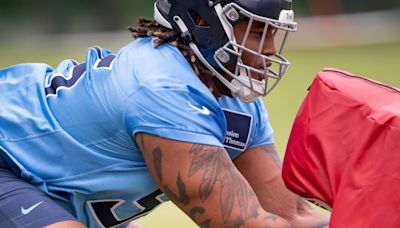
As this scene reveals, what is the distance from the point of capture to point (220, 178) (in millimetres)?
3480

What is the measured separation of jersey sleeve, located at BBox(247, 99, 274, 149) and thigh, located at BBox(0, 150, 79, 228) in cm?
94

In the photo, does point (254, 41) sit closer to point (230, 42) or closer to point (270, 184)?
point (230, 42)

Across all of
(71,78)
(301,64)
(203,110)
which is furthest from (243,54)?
(301,64)

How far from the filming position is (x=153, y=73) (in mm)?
3551

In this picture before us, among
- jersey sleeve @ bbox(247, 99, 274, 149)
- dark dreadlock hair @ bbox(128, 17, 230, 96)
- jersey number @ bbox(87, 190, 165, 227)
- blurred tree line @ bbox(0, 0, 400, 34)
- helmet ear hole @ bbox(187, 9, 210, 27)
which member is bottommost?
blurred tree line @ bbox(0, 0, 400, 34)

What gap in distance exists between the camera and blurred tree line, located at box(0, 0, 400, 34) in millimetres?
11219

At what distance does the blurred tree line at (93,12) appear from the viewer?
1122 cm

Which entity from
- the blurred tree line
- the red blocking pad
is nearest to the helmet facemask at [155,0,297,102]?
the red blocking pad

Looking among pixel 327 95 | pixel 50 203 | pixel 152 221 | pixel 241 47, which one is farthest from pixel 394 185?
pixel 152 221

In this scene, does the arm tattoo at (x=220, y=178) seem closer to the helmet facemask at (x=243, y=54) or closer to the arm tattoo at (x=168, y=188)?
the arm tattoo at (x=168, y=188)

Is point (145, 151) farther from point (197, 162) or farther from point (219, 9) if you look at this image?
point (219, 9)

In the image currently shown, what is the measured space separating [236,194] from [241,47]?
55 centimetres

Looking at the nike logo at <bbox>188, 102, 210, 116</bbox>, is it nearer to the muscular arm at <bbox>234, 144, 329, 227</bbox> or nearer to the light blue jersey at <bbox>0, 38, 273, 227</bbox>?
the light blue jersey at <bbox>0, 38, 273, 227</bbox>

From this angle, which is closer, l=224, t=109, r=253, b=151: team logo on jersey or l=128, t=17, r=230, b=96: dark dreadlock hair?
l=128, t=17, r=230, b=96: dark dreadlock hair
